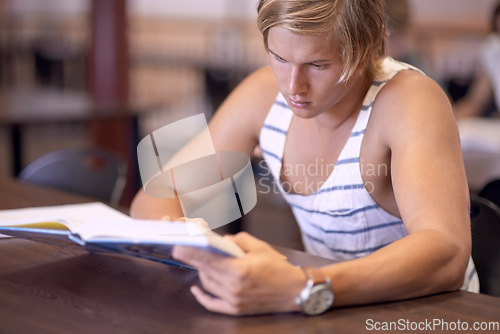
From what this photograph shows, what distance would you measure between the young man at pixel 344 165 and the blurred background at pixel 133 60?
4.50 feet

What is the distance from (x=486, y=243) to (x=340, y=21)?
1.94 ft

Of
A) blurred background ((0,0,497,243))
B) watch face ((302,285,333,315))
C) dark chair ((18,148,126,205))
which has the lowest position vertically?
blurred background ((0,0,497,243))

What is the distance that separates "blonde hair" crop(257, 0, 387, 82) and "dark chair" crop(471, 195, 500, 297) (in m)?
0.40

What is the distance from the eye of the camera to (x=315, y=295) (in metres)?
0.90

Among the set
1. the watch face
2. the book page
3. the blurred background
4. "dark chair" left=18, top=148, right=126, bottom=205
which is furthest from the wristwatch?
the blurred background

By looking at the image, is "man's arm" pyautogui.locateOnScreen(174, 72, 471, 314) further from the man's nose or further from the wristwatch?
the man's nose

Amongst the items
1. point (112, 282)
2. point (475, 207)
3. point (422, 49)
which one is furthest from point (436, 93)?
point (422, 49)

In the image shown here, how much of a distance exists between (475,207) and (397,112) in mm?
304

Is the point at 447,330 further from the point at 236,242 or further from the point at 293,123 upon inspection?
the point at 293,123

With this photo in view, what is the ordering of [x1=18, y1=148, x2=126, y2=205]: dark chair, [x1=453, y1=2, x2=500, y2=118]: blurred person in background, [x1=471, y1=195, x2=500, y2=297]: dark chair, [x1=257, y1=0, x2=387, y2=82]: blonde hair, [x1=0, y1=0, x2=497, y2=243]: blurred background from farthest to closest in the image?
[x1=0, y1=0, x2=497, y2=243]: blurred background, [x1=453, y1=2, x2=500, y2=118]: blurred person in background, [x1=18, y1=148, x2=126, y2=205]: dark chair, [x1=471, y1=195, x2=500, y2=297]: dark chair, [x1=257, y1=0, x2=387, y2=82]: blonde hair

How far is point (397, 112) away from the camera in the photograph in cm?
120

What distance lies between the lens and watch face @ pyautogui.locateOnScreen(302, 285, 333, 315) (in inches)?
35.4

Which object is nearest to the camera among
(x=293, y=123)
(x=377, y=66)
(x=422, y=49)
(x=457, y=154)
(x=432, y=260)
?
(x=432, y=260)

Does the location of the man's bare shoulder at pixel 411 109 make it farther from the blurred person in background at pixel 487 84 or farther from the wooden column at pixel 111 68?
the wooden column at pixel 111 68
